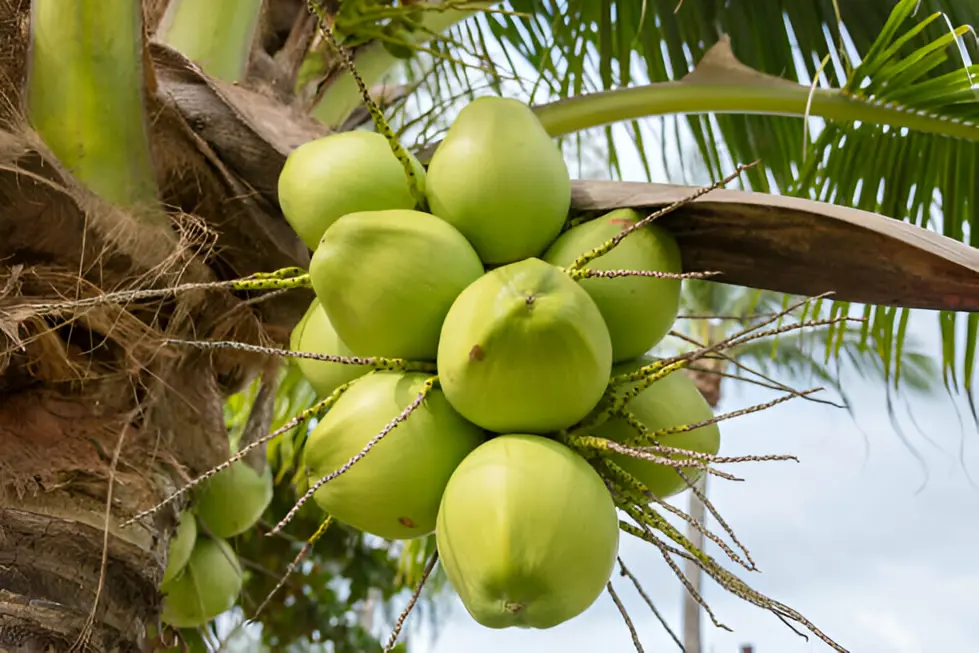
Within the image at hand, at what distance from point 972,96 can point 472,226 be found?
0.90 m

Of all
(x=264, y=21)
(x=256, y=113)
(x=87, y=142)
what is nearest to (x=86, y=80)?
(x=87, y=142)

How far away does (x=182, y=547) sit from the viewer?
165cm

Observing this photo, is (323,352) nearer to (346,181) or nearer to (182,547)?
(346,181)

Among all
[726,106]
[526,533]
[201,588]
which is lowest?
[201,588]

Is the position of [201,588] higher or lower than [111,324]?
lower

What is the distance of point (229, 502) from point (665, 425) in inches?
42.8

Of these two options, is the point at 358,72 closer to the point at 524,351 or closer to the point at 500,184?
the point at 500,184

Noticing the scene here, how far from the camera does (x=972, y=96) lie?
55.2 inches

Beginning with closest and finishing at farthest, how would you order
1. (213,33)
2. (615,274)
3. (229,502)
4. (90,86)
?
(615,274)
(90,86)
(213,33)
(229,502)

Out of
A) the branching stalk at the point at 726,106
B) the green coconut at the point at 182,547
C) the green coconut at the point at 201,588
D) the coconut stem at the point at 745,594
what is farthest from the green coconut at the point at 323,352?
the green coconut at the point at 201,588

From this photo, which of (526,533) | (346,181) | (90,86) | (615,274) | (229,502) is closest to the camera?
(526,533)

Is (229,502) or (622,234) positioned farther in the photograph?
(229,502)

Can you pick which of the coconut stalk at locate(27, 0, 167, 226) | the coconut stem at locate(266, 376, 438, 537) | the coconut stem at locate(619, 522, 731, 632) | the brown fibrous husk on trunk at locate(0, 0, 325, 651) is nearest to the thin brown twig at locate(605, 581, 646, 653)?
the coconut stem at locate(619, 522, 731, 632)

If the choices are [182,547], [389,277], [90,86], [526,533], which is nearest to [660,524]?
[526,533]
